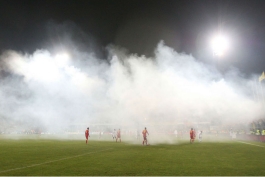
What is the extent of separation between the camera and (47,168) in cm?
990

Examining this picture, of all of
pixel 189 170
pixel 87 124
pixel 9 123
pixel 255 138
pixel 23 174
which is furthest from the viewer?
pixel 87 124

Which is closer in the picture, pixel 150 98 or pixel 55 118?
pixel 150 98

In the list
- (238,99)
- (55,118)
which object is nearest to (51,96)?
(55,118)

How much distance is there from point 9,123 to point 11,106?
12.0 meters

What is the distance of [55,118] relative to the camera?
46656 mm

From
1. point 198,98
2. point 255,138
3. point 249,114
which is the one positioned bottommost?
point 255,138

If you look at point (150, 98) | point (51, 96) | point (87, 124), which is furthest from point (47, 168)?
point (87, 124)

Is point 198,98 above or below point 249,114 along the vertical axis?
above

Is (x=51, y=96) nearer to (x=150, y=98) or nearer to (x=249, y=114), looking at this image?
(x=150, y=98)

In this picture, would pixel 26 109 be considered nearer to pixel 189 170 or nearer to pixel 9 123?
pixel 9 123

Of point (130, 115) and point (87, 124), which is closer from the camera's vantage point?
point (130, 115)

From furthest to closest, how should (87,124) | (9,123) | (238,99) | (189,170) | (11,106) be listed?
(87,124) < (9,123) < (11,106) < (238,99) < (189,170)

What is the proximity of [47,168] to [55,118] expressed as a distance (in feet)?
128

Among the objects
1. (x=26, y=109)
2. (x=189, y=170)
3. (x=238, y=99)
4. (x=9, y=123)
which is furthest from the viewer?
(x=9, y=123)
